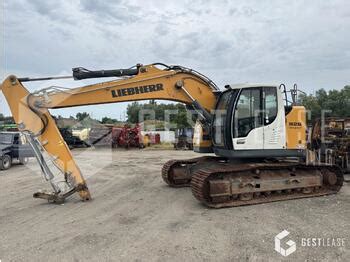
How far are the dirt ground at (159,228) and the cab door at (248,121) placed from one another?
1.53 m

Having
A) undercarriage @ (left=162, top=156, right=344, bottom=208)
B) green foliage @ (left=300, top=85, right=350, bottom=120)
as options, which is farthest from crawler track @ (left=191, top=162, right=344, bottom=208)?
green foliage @ (left=300, top=85, right=350, bottom=120)

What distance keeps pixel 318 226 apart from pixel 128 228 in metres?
3.50

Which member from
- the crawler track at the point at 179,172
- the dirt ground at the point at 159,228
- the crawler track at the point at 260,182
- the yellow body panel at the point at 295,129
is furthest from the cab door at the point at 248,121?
the crawler track at the point at 179,172

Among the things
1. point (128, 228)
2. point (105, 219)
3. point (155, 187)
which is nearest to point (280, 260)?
point (128, 228)

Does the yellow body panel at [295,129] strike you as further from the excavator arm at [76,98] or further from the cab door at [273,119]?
the excavator arm at [76,98]

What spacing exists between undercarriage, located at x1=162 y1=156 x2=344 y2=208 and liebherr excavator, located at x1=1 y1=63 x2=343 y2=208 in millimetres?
23

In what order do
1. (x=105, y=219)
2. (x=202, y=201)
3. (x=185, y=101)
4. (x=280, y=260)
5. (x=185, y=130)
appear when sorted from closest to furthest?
(x=280, y=260)
(x=105, y=219)
(x=202, y=201)
(x=185, y=101)
(x=185, y=130)

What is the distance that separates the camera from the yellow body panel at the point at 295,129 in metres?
9.12

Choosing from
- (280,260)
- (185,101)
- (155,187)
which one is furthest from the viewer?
(155,187)

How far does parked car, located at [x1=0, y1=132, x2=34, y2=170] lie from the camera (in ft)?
53.3

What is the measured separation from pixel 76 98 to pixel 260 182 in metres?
4.88

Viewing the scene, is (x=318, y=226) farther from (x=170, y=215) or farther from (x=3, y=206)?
(x=3, y=206)

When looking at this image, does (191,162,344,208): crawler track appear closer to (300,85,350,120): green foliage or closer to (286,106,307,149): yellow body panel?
(286,106,307,149): yellow body panel

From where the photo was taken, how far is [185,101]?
364 inches
